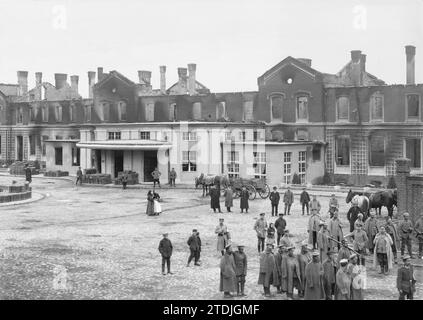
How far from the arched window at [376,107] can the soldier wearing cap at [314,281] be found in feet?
101

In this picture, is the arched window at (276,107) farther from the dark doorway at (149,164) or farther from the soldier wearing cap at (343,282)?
the soldier wearing cap at (343,282)

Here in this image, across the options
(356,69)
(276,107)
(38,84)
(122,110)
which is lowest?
(276,107)

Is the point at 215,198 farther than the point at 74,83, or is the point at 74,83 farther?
the point at 74,83

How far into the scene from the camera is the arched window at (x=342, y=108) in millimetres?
44259

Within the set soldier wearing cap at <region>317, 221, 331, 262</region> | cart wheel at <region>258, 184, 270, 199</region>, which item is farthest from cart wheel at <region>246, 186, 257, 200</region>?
soldier wearing cap at <region>317, 221, 331, 262</region>

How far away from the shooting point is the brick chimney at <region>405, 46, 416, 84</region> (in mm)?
43312

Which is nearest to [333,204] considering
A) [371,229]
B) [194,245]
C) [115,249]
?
[371,229]

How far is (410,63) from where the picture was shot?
43.6 meters

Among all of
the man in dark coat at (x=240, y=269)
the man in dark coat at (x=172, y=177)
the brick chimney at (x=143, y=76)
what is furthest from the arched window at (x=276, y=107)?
the man in dark coat at (x=240, y=269)

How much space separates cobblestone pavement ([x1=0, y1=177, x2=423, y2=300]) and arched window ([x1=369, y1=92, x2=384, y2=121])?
11.3 meters

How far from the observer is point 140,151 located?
43562 mm

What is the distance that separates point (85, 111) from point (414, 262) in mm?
46805

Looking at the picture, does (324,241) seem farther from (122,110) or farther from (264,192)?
(122,110)

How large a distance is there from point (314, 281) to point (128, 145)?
3025 cm
